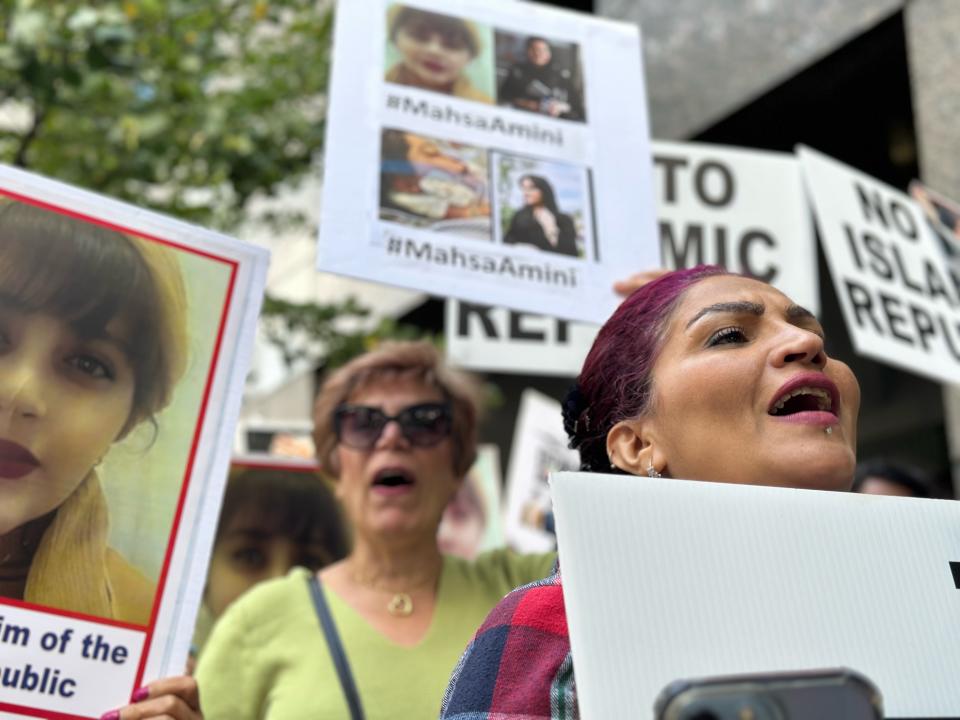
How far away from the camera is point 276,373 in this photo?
1333cm

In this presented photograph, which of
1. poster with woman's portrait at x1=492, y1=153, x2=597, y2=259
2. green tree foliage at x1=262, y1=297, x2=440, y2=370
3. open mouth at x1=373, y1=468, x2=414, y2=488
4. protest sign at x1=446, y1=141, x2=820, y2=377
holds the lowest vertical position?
open mouth at x1=373, y1=468, x2=414, y2=488

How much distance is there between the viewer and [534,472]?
562cm

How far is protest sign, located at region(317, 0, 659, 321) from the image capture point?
2.37 meters

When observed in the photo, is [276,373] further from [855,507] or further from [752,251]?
[855,507]

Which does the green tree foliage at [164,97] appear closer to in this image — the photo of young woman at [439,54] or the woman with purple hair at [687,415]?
the photo of young woman at [439,54]

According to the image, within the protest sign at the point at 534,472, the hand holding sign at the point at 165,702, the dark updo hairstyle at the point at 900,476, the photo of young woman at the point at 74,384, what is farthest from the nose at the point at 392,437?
the protest sign at the point at 534,472

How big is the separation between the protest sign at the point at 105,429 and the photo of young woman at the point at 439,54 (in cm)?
72

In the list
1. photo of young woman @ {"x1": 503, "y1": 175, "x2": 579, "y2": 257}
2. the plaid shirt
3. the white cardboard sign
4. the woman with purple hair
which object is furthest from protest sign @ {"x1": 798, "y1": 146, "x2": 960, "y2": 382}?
the white cardboard sign

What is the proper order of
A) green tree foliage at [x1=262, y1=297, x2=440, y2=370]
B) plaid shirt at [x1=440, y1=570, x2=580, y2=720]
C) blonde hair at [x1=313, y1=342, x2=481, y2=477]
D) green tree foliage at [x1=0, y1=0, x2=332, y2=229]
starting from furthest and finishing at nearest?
green tree foliage at [x1=262, y1=297, x2=440, y2=370] → green tree foliage at [x1=0, y1=0, x2=332, y2=229] → blonde hair at [x1=313, y1=342, x2=481, y2=477] → plaid shirt at [x1=440, y1=570, x2=580, y2=720]

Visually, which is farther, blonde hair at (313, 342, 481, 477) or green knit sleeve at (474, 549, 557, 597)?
blonde hair at (313, 342, 481, 477)

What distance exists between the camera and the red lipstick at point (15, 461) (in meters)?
1.81

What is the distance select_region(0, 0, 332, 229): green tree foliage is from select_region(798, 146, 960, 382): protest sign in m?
2.50

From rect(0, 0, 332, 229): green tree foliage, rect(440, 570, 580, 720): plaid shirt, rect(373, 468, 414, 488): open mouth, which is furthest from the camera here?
rect(0, 0, 332, 229): green tree foliage

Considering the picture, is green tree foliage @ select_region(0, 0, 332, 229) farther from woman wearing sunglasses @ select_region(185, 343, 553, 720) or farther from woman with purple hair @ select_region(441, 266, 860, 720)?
woman with purple hair @ select_region(441, 266, 860, 720)
